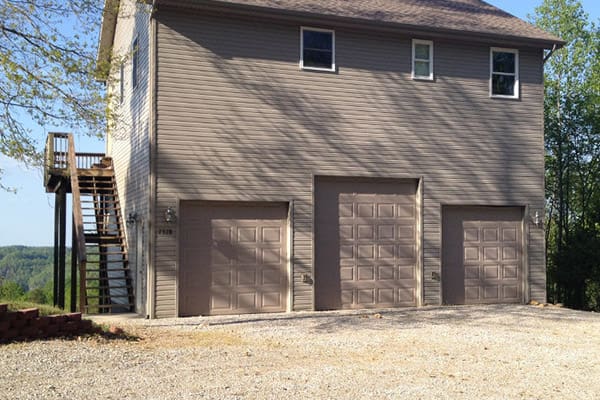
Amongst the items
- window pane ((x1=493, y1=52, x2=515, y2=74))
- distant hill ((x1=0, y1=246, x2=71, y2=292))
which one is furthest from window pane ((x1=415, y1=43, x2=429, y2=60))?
distant hill ((x1=0, y1=246, x2=71, y2=292))

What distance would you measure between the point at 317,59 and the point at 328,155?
2033mm

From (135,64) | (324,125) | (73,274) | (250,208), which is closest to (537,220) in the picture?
(324,125)

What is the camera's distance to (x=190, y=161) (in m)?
12.9

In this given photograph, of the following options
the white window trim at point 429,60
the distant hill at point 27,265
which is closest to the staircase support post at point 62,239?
the white window trim at point 429,60

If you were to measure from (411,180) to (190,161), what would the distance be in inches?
192

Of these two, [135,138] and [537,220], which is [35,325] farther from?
[537,220]

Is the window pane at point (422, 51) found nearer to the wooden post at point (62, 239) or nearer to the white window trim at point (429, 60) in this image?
the white window trim at point (429, 60)

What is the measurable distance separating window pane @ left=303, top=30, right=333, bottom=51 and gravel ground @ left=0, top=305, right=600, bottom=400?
569 cm

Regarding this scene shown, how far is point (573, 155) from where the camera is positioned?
939 inches

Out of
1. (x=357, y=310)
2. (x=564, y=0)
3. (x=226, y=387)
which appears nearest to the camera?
(x=226, y=387)

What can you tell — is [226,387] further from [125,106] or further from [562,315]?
[125,106]

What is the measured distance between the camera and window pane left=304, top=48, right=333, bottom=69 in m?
14.1

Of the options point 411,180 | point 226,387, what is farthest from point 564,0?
point 226,387

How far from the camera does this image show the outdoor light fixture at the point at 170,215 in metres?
12.6
